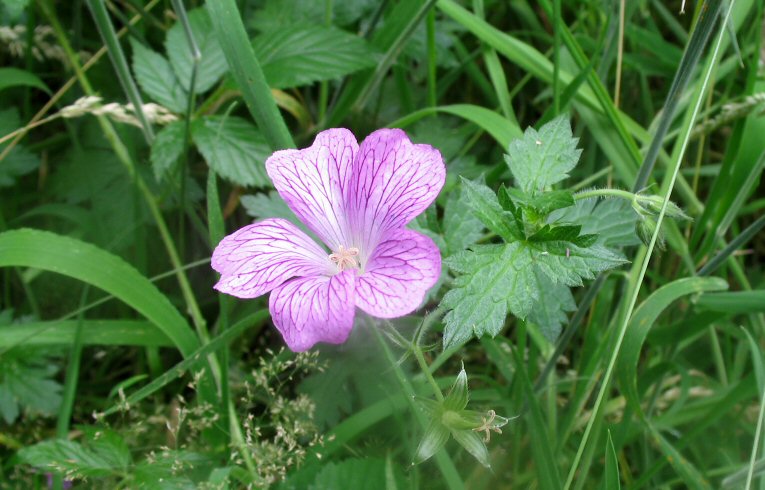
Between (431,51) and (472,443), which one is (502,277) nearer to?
(472,443)

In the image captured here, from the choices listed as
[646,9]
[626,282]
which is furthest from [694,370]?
[646,9]

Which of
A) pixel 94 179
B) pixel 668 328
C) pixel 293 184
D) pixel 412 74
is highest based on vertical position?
pixel 293 184

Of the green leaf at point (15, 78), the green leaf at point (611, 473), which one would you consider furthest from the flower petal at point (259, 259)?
the green leaf at point (15, 78)

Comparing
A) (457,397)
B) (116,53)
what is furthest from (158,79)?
(457,397)

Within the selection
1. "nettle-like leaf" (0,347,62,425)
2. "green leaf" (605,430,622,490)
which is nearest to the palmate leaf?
"green leaf" (605,430,622,490)

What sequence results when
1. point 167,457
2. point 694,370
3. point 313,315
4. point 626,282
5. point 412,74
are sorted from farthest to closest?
point 412,74 < point 694,370 < point 626,282 < point 167,457 < point 313,315

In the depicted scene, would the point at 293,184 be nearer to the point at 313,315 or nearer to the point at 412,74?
the point at 313,315

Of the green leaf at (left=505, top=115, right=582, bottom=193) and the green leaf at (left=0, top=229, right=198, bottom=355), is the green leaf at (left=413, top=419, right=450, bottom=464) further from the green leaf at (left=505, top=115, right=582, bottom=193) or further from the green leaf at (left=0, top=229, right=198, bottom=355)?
the green leaf at (left=0, top=229, right=198, bottom=355)
